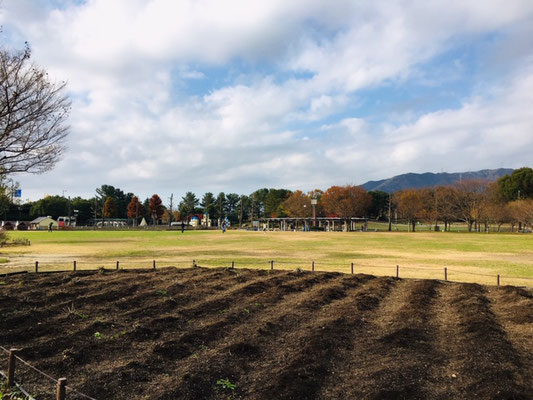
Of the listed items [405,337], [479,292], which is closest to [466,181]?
[479,292]

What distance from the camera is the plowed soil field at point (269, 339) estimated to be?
5961mm

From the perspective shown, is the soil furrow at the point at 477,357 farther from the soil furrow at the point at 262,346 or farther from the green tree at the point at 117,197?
the green tree at the point at 117,197

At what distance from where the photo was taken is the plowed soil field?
5.96m

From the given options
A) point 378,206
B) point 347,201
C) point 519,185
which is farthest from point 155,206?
point 519,185

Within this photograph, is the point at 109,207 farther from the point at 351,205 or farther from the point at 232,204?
the point at 351,205

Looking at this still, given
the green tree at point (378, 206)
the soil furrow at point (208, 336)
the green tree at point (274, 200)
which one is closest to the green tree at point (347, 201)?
the green tree at point (274, 200)

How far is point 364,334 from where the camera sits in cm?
864

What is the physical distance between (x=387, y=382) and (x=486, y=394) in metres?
1.47

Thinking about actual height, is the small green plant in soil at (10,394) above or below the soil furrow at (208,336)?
→ above

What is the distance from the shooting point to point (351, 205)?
3807 inches

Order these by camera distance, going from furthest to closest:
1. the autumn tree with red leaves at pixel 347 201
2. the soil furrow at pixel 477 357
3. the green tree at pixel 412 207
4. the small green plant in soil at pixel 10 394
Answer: the autumn tree with red leaves at pixel 347 201, the green tree at pixel 412 207, the soil furrow at pixel 477 357, the small green plant in soil at pixel 10 394

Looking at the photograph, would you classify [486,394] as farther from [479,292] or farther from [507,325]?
[479,292]

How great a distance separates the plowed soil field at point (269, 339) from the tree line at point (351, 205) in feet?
122

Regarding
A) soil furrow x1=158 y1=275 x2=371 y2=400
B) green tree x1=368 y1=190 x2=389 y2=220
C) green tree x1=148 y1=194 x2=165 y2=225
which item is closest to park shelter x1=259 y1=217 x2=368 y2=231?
green tree x1=368 y1=190 x2=389 y2=220
